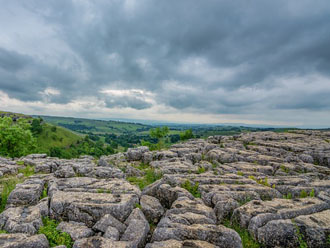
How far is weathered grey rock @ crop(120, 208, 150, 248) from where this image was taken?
9.21 meters

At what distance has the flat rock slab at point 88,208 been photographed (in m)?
11.3

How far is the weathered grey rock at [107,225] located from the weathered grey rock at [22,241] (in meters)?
2.49

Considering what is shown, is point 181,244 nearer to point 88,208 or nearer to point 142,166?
point 88,208

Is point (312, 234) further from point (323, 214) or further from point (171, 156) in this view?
point (171, 156)

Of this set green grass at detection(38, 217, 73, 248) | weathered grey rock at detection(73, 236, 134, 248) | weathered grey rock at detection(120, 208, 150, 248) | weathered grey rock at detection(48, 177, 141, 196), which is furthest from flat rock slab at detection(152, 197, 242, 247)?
weathered grey rock at detection(48, 177, 141, 196)

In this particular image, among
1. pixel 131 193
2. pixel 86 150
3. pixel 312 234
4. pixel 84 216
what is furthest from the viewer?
pixel 86 150

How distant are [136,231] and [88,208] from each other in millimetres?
4074

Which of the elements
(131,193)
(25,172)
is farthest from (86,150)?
(131,193)

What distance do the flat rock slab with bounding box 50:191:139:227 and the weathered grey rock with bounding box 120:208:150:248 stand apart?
3.71 ft

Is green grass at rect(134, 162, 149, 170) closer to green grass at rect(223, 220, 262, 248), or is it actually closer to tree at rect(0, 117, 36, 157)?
green grass at rect(223, 220, 262, 248)

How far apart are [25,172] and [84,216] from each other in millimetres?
18333

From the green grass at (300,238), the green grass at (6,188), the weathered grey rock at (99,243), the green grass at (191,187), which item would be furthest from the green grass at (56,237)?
the green grass at (300,238)

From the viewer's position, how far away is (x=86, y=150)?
174 meters

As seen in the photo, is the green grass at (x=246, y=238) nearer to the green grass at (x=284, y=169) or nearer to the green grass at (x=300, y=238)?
the green grass at (x=300, y=238)
